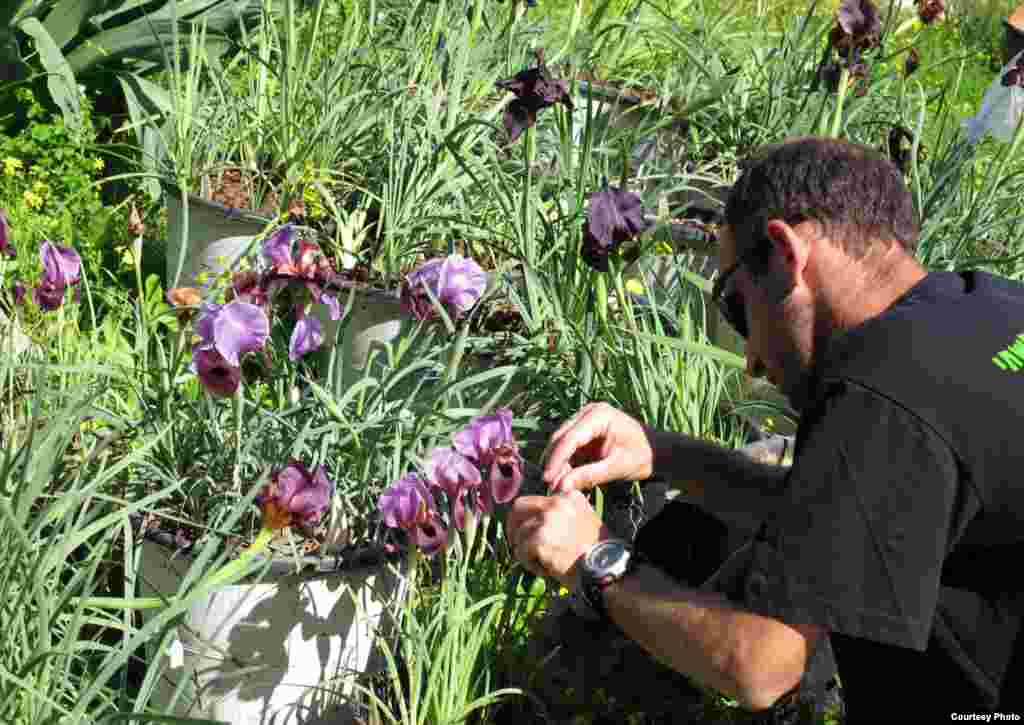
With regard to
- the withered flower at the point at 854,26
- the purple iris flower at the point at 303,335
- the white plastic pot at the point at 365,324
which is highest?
the withered flower at the point at 854,26

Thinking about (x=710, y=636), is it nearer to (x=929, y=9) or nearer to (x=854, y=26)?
(x=854, y=26)

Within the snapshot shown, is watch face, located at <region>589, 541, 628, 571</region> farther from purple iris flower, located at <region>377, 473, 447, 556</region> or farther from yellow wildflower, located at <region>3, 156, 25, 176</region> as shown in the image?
yellow wildflower, located at <region>3, 156, 25, 176</region>

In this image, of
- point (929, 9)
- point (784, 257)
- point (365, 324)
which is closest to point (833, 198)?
point (784, 257)

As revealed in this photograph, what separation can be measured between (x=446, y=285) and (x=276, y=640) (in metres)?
0.64

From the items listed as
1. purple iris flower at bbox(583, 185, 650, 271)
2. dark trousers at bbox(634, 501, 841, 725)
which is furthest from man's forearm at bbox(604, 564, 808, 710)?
purple iris flower at bbox(583, 185, 650, 271)

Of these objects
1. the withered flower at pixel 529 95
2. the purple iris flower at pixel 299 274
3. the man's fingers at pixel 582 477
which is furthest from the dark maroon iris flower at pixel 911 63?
the purple iris flower at pixel 299 274

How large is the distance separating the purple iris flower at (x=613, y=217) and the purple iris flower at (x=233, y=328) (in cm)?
73

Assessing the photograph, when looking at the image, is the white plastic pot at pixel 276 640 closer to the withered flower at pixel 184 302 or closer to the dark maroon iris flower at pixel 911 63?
the withered flower at pixel 184 302

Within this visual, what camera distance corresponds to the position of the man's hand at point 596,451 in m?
2.02

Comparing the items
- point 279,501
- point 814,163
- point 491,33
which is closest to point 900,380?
point 814,163

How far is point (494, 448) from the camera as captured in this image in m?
1.85

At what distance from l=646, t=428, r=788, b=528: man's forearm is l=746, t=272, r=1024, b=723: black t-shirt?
0.47 metres

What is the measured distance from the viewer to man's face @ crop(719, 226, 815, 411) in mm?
1769

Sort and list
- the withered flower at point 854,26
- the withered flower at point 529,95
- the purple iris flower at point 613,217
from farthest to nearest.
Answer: the withered flower at point 854,26, the withered flower at point 529,95, the purple iris flower at point 613,217
